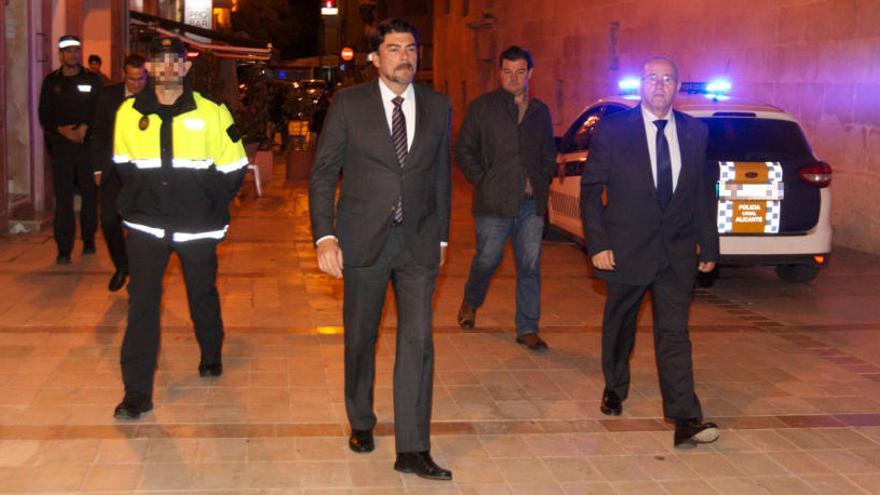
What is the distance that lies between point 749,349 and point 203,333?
145 inches

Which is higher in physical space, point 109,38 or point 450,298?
point 109,38

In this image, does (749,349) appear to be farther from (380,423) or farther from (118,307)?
(118,307)

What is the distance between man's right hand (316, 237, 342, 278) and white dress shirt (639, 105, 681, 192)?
1747 mm

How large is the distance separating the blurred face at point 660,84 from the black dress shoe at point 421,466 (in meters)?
2.07

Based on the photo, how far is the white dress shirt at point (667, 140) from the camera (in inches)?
239

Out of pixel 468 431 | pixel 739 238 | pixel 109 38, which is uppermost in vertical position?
pixel 109 38

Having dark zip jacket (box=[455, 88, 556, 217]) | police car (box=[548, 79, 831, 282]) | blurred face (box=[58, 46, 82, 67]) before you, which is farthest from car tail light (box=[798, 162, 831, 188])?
blurred face (box=[58, 46, 82, 67])

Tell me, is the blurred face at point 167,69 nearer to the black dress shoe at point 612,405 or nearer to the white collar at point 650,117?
the white collar at point 650,117

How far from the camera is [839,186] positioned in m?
13.6

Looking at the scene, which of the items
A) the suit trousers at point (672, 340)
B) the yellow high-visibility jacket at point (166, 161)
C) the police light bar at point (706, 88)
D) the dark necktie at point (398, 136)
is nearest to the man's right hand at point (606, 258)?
the suit trousers at point (672, 340)

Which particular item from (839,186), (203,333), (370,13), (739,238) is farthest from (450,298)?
(370,13)

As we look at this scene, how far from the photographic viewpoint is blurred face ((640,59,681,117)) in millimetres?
6000

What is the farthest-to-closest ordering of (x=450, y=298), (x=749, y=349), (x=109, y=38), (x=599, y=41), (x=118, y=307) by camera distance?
1. (x=599, y=41)
2. (x=109, y=38)
3. (x=450, y=298)
4. (x=118, y=307)
5. (x=749, y=349)

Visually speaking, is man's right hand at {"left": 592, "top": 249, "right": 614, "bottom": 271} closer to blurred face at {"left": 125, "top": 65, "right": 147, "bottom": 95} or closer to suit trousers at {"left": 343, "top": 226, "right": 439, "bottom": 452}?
suit trousers at {"left": 343, "top": 226, "right": 439, "bottom": 452}
